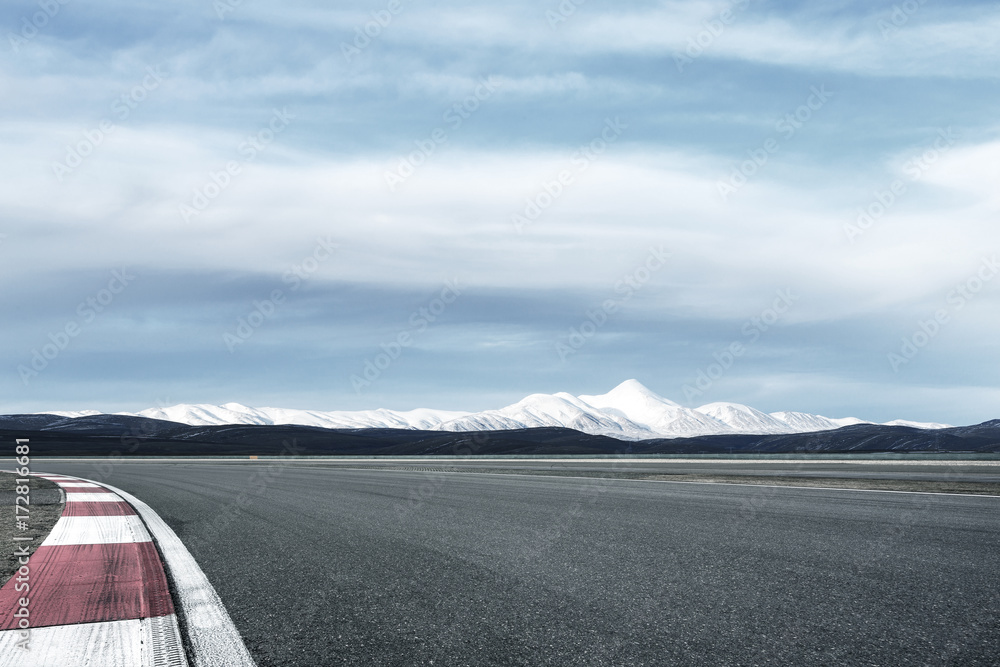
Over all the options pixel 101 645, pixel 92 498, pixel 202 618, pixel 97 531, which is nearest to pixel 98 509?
pixel 92 498

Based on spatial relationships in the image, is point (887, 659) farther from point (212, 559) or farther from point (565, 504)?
point (565, 504)

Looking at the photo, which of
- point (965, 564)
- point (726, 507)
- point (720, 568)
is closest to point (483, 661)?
point (720, 568)

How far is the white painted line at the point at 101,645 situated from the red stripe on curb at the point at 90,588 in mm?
164

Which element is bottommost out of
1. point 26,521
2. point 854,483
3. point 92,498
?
point 854,483

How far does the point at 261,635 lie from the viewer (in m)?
3.59

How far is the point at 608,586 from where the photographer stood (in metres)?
4.79

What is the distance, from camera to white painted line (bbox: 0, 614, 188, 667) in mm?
3105

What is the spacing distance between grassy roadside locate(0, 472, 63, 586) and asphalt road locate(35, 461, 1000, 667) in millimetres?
1331

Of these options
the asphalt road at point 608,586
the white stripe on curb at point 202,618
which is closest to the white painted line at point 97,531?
the asphalt road at point 608,586

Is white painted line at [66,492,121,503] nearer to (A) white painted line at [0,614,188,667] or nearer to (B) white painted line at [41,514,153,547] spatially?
(B) white painted line at [41,514,153,547]

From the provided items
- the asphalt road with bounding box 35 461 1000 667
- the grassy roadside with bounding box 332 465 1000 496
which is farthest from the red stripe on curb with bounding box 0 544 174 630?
the grassy roadside with bounding box 332 465 1000 496

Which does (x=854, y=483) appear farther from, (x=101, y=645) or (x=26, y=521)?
(x=101, y=645)

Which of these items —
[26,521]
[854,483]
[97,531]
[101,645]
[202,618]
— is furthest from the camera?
[854,483]

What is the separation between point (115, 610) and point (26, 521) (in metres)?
6.08
